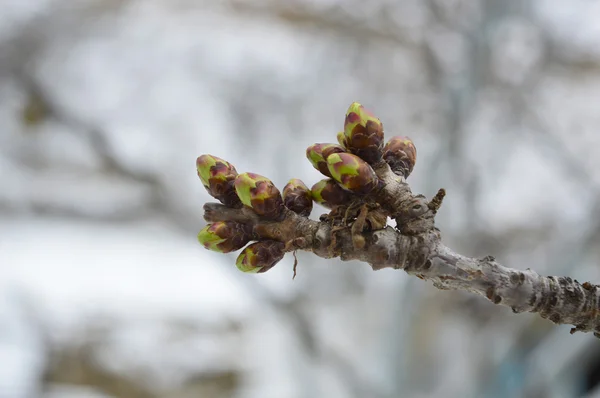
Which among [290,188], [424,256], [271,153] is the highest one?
[271,153]

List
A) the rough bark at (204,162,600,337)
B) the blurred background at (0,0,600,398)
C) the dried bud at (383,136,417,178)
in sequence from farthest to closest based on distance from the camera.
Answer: the blurred background at (0,0,600,398)
the dried bud at (383,136,417,178)
the rough bark at (204,162,600,337)

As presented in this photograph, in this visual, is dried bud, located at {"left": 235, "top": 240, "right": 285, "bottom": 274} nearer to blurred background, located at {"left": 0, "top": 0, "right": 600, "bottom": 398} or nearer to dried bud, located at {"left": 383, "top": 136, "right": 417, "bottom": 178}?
dried bud, located at {"left": 383, "top": 136, "right": 417, "bottom": 178}

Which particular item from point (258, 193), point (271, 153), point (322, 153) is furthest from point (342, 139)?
point (271, 153)

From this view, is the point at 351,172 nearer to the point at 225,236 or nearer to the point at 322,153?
the point at 322,153

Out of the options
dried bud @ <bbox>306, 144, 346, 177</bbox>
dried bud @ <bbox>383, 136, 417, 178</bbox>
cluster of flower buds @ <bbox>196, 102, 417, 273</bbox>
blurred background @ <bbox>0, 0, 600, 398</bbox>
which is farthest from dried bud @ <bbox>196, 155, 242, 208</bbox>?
blurred background @ <bbox>0, 0, 600, 398</bbox>

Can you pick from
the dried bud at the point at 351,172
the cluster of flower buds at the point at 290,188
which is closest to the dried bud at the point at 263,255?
the cluster of flower buds at the point at 290,188

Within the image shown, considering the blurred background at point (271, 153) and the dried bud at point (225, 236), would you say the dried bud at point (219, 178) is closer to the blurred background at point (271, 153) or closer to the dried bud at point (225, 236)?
the dried bud at point (225, 236)
